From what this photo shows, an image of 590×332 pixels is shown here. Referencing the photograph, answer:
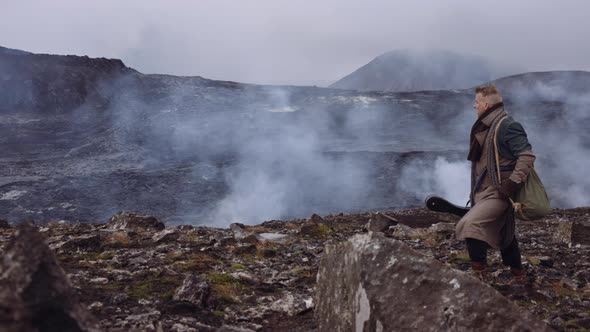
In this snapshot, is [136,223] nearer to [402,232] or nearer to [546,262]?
[402,232]

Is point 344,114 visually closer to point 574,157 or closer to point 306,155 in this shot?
point 306,155

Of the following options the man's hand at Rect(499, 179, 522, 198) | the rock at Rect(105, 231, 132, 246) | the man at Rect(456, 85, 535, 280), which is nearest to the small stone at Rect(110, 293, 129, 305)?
the man at Rect(456, 85, 535, 280)

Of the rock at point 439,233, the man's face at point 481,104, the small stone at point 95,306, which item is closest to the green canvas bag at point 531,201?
the man's face at point 481,104

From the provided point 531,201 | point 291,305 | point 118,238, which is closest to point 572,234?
point 531,201

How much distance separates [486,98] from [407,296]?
307 cm

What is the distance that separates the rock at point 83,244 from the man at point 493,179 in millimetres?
5072

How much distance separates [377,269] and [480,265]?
2.54m

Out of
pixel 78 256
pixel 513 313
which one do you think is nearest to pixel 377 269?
pixel 513 313

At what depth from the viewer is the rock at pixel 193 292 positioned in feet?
14.1

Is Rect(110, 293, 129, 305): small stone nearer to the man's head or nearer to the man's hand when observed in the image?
the man's hand

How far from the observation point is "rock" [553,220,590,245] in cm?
881

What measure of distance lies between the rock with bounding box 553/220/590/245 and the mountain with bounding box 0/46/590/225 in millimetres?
10090

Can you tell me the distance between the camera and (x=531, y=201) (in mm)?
4766

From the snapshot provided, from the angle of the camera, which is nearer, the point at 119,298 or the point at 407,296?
the point at 407,296
